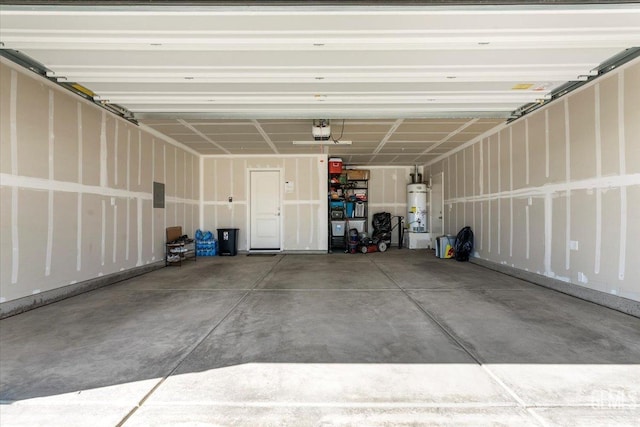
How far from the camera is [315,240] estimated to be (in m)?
8.64

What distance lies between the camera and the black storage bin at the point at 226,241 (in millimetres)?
8195

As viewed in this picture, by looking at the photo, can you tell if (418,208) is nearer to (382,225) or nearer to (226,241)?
(382,225)

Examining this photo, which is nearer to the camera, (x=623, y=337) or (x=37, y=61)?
(x=623, y=337)

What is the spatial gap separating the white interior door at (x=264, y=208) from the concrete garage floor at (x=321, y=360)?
15.0ft

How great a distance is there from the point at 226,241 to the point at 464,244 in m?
5.91

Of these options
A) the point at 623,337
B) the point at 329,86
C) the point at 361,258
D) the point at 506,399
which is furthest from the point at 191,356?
the point at 361,258

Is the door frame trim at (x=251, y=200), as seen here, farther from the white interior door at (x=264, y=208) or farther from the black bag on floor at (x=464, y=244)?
the black bag on floor at (x=464, y=244)

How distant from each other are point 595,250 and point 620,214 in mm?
539

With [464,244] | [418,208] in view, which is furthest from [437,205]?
→ [464,244]

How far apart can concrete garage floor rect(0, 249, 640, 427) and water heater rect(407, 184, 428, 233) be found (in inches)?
212

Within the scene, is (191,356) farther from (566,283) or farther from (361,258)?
(361,258)

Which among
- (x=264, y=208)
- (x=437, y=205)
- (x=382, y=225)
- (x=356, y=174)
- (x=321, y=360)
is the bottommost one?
(x=321, y=360)

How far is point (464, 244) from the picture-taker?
686 cm

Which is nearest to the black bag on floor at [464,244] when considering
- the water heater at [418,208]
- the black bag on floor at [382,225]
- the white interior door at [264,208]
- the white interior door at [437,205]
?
the white interior door at [437,205]
